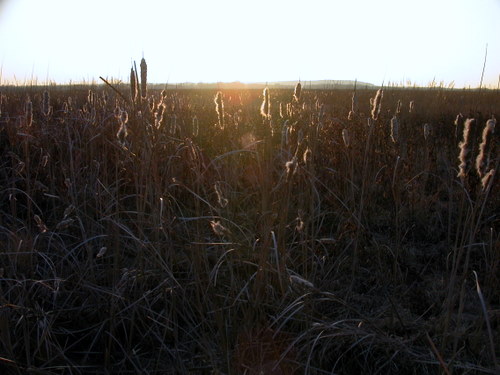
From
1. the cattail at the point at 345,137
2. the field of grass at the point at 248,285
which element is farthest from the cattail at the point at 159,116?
the cattail at the point at 345,137

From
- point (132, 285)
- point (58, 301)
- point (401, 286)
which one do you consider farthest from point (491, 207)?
point (58, 301)

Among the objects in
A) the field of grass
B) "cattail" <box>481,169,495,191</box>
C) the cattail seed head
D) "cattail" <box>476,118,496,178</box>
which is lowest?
the field of grass

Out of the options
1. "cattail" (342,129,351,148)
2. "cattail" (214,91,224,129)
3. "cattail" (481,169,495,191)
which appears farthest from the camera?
"cattail" (214,91,224,129)

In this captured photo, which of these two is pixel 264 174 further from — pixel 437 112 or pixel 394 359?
pixel 437 112

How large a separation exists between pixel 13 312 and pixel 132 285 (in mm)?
407

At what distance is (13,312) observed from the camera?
1544mm

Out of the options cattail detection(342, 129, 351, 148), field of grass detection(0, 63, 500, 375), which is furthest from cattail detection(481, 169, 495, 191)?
cattail detection(342, 129, 351, 148)

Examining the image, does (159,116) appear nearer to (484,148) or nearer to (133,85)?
(133,85)

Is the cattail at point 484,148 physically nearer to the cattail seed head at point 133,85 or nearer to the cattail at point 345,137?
the cattail at point 345,137

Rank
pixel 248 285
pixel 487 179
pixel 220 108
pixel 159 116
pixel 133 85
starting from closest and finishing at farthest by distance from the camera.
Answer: pixel 487 179
pixel 133 85
pixel 159 116
pixel 248 285
pixel 220 108

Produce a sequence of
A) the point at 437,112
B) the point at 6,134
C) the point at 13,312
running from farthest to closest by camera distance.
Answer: the point at 437,112, the point at 6,134, the point at 13,312

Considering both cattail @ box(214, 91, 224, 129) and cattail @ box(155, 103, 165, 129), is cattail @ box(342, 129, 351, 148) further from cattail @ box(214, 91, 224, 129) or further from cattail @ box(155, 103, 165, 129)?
cattail @ box(155, 103, 165, 129)

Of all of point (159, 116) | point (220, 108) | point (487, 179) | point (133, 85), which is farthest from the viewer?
point (220, 108)

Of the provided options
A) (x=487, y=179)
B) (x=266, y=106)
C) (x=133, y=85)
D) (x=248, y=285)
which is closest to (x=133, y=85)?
(x=133, y=85)
